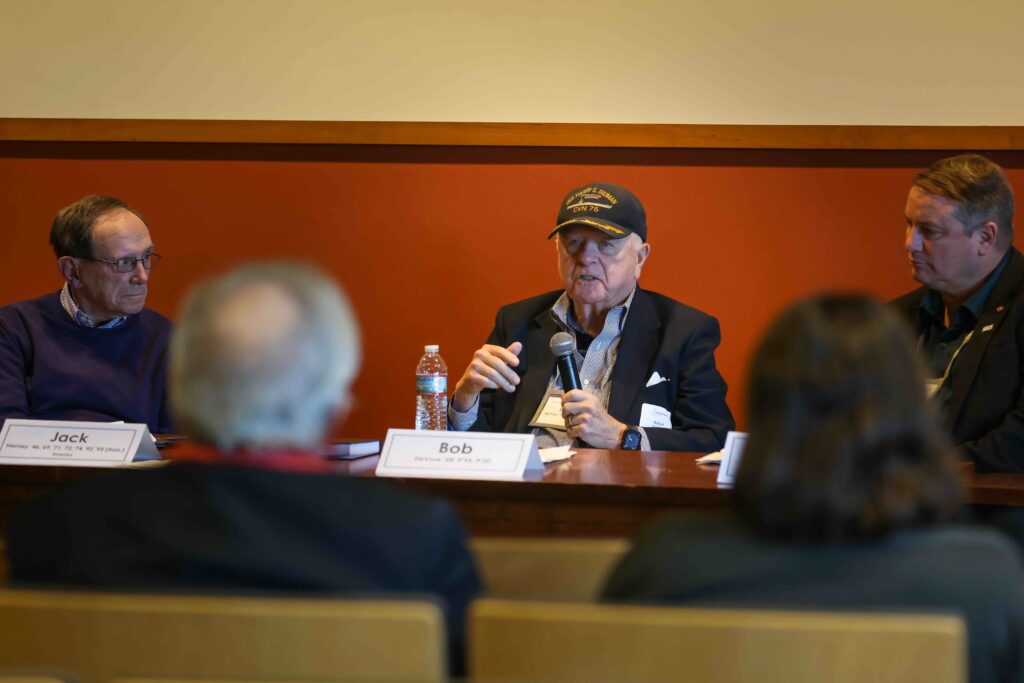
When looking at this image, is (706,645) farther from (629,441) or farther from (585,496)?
(629,441)

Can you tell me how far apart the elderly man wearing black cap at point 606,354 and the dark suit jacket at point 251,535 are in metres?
1.86

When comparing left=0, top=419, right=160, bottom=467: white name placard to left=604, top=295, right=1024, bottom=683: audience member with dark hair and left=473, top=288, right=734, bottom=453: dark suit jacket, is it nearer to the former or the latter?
left=473, top=288, right=734, bottom=453: dark suit jacket

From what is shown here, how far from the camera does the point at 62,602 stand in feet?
3.81

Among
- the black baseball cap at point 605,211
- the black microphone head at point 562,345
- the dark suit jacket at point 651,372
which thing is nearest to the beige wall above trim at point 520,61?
the black baseball cap at point 605,211

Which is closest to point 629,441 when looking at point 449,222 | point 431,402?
point 431,402

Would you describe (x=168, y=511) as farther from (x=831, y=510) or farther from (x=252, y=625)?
(x=831, y=510)

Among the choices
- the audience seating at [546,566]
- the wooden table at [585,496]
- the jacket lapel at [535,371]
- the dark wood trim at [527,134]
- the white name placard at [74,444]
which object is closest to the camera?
the audience seating at [546,566]

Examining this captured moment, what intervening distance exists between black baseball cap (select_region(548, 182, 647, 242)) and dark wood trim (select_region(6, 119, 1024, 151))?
59 cm

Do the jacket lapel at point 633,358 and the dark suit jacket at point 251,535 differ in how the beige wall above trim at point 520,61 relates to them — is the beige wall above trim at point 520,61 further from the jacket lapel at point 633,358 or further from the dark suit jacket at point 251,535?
the dark suit jacket at point 251,535

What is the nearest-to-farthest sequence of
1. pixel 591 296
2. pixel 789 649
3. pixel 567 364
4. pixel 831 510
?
pixel 789 649
pixel 831 510
pixel 567 364
pixel 591 296

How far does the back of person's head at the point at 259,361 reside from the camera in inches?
49.4

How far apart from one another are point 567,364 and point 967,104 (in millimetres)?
1811

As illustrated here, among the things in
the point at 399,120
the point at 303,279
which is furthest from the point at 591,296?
the point at 303,279

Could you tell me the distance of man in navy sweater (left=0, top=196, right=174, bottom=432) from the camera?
3373 mm
